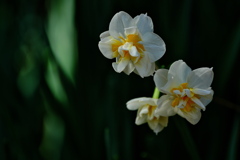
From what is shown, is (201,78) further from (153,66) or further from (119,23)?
(119,23)

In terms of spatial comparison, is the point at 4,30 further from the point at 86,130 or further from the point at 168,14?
the point at 168,14

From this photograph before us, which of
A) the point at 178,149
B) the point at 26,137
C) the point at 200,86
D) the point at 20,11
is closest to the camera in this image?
the point at 200,86

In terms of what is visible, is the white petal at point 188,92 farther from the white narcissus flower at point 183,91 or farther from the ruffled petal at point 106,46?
the ruffled petal at point 106,46

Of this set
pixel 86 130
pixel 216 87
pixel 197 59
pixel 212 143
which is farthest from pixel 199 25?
pixel 86 130

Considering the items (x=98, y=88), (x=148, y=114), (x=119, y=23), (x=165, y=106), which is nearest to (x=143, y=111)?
(x=148, y=114)

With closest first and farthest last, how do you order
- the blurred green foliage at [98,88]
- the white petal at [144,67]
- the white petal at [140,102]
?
the white petal at [144,67]
the white petal at [140,102]
the blurred green foliage at [98,88]

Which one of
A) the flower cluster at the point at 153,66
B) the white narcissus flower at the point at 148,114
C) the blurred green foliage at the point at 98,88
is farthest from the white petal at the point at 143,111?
the blurred green foliage at the point at 98,88

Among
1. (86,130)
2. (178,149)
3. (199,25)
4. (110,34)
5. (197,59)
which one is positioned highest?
(110,34)
